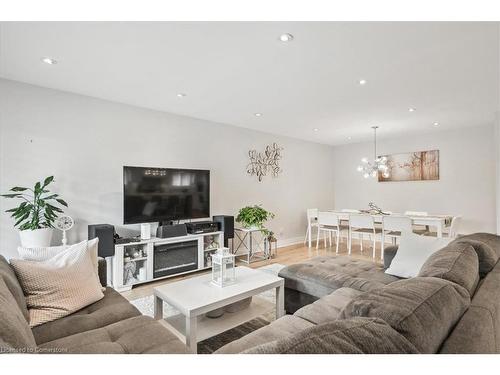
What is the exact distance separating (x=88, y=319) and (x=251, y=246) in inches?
136

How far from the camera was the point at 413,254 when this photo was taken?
2262mm

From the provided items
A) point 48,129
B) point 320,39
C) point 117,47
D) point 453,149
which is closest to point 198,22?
point 117,47

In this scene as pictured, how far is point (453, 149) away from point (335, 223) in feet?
8.79

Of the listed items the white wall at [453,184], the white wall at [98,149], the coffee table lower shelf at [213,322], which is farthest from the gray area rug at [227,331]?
the white wall at [453,184]

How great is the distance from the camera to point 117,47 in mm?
2191

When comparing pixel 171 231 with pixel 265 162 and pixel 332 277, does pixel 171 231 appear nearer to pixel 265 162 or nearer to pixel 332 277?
pixel 332 277

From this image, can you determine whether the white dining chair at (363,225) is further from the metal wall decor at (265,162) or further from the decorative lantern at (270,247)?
the metal wall decor at (265,162)

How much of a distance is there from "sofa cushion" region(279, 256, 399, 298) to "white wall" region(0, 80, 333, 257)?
7.82 feet

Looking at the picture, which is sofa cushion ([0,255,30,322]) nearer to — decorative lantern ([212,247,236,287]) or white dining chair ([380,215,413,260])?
decorative lantern ([212,247,236,287])

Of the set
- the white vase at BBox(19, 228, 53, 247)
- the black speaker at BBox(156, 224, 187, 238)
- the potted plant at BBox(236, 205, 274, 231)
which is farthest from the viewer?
the potted plant at BBox(236, 205, 274, 231)

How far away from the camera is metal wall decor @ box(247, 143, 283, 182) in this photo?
17.0 feet

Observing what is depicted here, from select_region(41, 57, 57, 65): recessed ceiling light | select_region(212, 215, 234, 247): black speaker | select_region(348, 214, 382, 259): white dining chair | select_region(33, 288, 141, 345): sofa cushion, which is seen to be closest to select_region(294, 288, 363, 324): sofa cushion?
select_region(33, 288, 141, 345): sofa cushion
